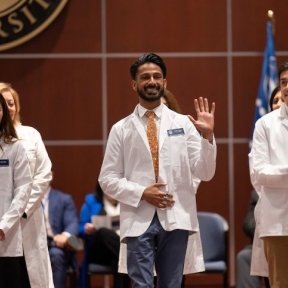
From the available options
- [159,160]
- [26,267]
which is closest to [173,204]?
[159,160]

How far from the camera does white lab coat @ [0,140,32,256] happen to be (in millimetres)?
5134

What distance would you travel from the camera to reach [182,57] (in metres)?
8.23

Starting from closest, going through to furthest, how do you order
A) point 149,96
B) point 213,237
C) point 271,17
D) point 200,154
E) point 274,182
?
point 274,182 → point 200,154 → point 149,96 → point 213,237 → point 271,17

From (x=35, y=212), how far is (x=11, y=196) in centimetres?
42

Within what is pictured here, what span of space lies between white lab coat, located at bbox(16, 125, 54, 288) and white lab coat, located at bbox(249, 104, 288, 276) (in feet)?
4.88

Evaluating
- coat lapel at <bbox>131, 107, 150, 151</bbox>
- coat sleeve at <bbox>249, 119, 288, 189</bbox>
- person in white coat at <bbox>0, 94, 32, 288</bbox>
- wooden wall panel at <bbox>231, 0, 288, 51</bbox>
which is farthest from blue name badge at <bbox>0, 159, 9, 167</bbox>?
wooden wall panel at <bbox>231, 0, 288, 51</bbox>

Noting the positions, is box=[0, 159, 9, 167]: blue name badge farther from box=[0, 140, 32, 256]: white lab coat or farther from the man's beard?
the man's beard

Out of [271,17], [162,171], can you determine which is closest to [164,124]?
[162,171]

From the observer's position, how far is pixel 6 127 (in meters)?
5.32

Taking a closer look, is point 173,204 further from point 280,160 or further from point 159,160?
point 280,160

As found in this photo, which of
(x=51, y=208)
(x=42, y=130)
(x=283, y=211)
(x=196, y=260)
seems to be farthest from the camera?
(x=42, y=130)

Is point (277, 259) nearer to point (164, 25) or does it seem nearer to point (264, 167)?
point (264, 167)

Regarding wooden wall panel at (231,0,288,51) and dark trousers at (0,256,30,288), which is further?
wooden wall panel at (231,0,288,51)

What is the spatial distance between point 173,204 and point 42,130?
3544 millimetres
